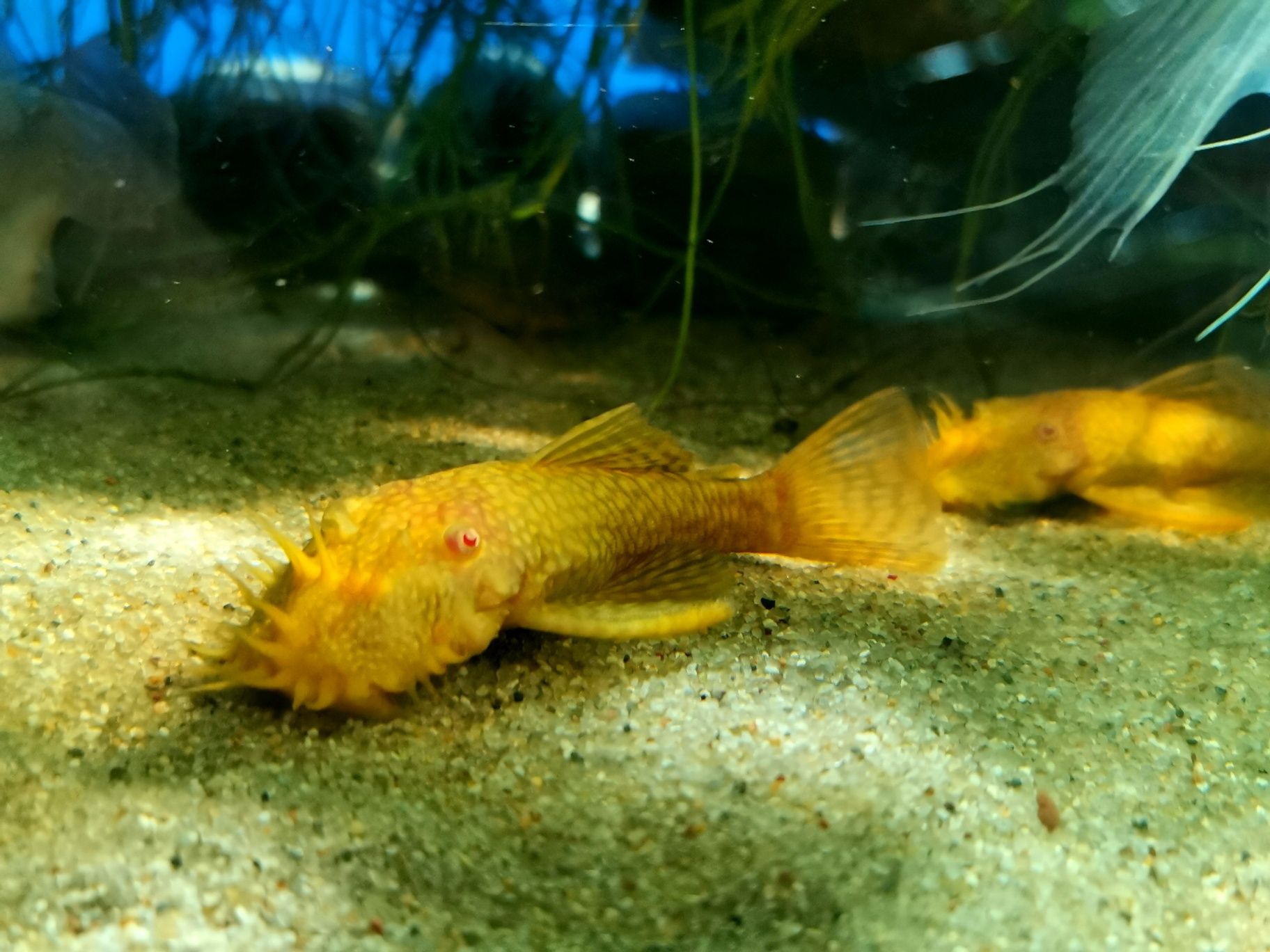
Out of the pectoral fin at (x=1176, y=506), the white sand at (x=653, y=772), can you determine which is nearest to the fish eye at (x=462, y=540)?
the white sand at (x=653, y=772)

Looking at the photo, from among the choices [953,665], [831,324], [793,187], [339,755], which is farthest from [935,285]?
[339,755]

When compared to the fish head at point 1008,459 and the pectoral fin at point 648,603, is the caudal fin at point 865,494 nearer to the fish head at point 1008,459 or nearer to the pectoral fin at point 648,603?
the pectoral fin at point 648,603

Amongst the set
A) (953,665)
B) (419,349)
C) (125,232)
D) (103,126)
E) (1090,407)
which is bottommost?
(953,665)

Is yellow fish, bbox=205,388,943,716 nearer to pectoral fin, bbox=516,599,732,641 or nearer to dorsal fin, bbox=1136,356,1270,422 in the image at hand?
pectoral fin, bbox=516,599,732,641

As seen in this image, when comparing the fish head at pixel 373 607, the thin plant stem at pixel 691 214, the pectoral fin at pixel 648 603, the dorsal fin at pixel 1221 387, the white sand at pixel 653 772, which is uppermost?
the thin plant stem at pixel 691 214

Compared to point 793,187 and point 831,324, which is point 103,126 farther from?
point 831,324

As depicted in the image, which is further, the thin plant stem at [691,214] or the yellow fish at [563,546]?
the thin plant stem at [691,214]
